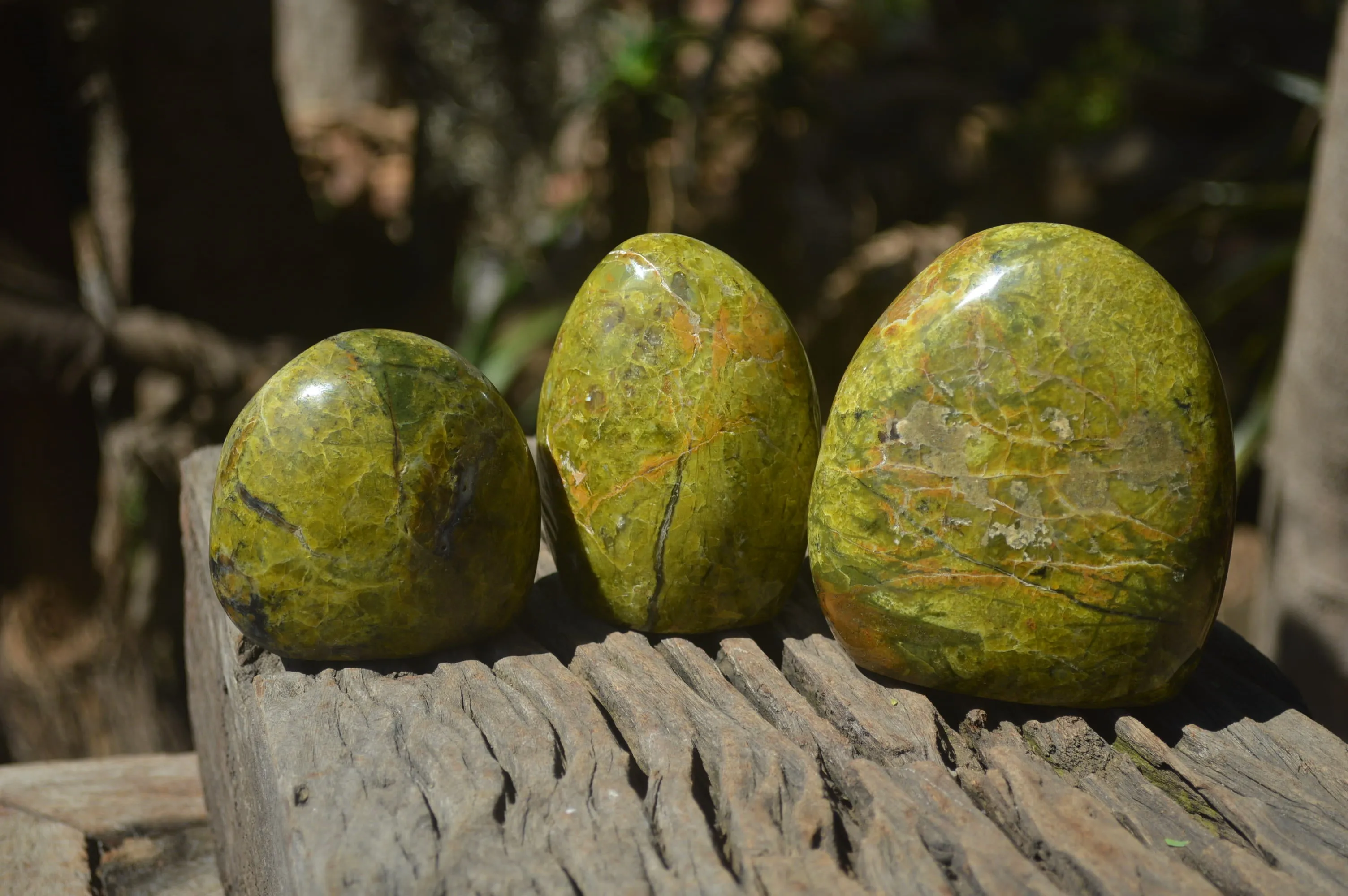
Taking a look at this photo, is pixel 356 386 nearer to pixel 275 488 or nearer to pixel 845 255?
pixel 275 488

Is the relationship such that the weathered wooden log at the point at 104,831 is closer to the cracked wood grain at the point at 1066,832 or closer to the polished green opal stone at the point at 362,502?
the polished green opal stone at the point at 362,502

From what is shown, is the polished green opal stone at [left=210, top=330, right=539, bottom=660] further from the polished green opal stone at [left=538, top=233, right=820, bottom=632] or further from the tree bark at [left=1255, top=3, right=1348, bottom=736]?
the tree bark at [left=1255, top=3, right=1348, bottom=736]

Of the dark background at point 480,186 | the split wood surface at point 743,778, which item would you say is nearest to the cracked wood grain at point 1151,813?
the split wood surface at point 743,778

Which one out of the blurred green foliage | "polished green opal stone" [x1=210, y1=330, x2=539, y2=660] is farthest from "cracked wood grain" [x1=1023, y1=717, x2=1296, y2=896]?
the blurred green foliage

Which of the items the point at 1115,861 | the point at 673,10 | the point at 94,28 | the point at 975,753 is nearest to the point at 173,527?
the point at 94,28

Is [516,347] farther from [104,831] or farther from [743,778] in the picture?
[743,778]

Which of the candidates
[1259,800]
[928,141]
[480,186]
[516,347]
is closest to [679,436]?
[1259,800]
